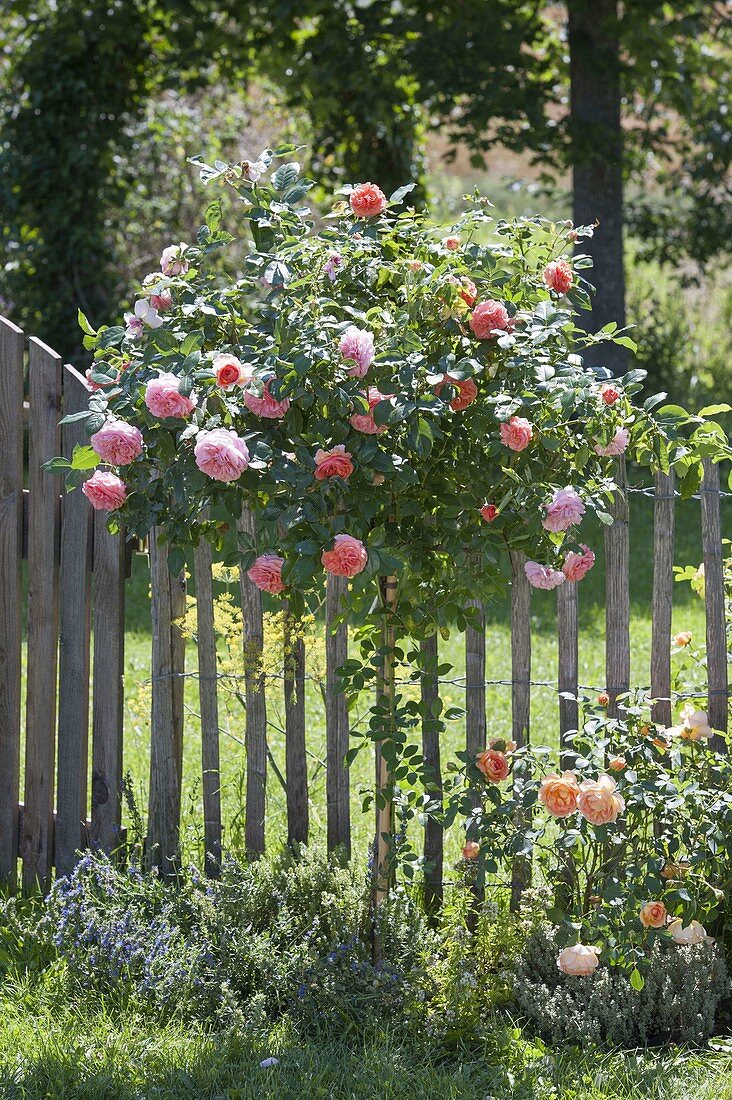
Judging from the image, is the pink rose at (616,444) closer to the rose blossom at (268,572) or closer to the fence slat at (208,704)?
the rose blossom at (268,572)

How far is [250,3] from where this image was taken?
8766 mm

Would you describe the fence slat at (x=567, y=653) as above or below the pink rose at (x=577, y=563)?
below

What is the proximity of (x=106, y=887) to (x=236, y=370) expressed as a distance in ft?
4.79

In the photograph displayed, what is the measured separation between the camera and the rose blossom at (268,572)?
2.62 meters

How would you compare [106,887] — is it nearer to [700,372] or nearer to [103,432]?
[103,432]

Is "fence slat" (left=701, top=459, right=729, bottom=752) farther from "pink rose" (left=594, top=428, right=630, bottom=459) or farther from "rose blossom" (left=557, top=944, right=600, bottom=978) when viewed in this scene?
"rose blossom" (left=557, top=944, right=600, bottom=978)

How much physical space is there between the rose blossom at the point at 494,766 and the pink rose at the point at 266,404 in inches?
38.9

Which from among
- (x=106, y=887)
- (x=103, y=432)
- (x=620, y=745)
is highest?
(x=103, y=432)

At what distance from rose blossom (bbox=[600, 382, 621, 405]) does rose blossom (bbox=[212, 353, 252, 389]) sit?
2.64 feet

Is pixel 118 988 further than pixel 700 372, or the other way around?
pixel 700 372

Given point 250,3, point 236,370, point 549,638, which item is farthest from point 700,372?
point 236,370

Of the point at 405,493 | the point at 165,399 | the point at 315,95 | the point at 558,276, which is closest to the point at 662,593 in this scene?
the point at 405,493

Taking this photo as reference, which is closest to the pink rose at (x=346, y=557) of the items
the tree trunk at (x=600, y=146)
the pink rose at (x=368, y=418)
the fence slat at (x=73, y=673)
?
the pink rose at (x=368, y=418)

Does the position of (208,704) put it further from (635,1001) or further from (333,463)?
(635,1001)
